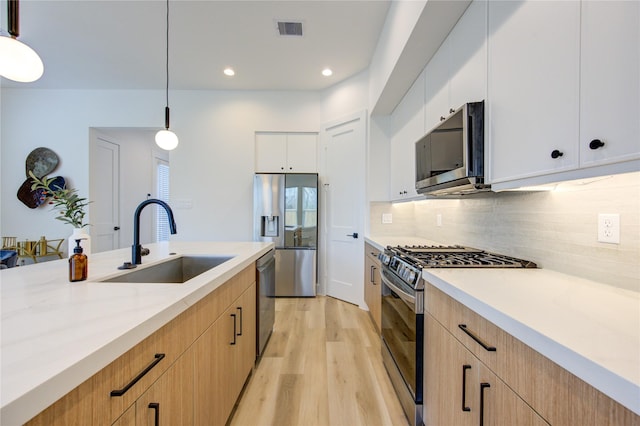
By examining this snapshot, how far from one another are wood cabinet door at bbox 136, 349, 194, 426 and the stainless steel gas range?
3.51 ft

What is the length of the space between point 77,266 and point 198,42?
287 cm

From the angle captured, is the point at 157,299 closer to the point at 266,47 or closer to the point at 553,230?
the point at 553,230

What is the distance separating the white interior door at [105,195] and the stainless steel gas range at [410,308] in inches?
187

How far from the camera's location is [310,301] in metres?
3.66

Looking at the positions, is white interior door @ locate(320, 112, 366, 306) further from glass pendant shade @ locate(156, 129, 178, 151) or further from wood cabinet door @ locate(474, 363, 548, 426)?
wood cabinet door @ locate(474, 363, 548, 426)

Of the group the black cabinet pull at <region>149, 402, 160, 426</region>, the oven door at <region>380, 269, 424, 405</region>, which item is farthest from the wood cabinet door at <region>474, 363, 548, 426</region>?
the black cabinet pull at <region>149, 402, 160, 426</region>

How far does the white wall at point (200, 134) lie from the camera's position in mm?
4082

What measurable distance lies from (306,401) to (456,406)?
1.01 m

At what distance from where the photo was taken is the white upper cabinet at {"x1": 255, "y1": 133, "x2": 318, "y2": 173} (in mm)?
4113

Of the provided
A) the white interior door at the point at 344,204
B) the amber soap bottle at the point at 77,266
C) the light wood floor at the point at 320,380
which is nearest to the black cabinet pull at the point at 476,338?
the light wood floor at the point at 320,380

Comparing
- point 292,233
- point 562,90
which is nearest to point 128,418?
point 562,90

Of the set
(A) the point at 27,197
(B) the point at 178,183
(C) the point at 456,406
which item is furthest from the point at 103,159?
(C) the point at 456,406

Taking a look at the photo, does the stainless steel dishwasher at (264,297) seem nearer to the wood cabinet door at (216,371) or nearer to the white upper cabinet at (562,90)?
the wood cabinet door at (216,371)

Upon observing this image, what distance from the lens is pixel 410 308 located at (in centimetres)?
147
